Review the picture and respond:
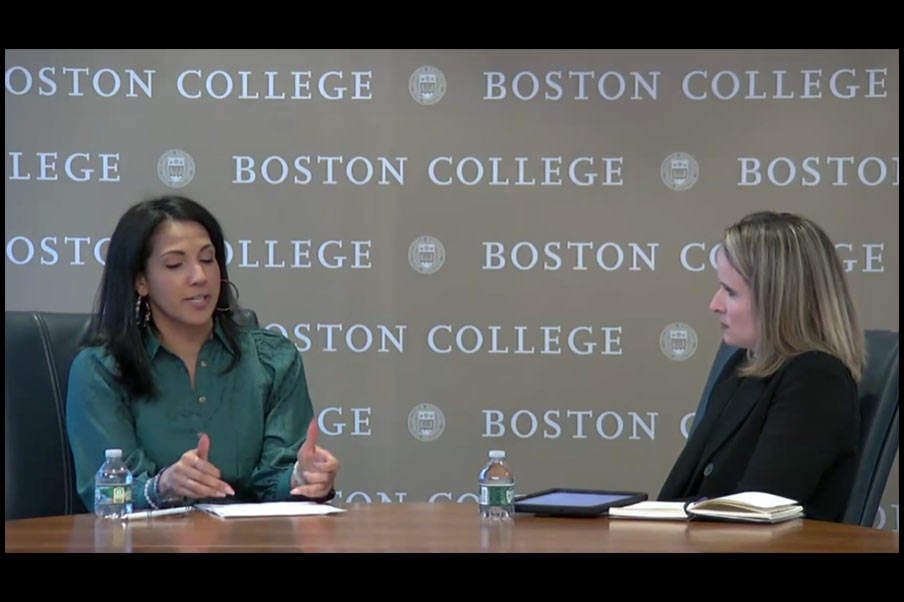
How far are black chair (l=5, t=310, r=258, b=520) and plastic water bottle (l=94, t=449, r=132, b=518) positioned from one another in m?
0.39

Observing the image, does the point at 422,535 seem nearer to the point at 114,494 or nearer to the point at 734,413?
the point at 114,494

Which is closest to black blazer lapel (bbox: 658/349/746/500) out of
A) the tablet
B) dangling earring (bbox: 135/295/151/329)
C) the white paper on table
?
the tablet

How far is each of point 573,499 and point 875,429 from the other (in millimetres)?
722

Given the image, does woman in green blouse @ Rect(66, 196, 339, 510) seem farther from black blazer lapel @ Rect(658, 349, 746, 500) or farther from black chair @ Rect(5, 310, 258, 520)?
black blazer lapel @ Rect(658, 349, 746, 500)

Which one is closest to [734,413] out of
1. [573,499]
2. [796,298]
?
[796,298]

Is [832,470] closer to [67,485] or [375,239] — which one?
[67,485]

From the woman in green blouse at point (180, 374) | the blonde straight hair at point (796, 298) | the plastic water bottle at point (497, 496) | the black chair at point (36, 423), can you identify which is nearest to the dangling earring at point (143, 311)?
the woman in green blouse at point (180, 374)

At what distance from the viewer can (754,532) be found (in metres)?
2.33

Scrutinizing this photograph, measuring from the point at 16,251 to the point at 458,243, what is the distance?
173 cm

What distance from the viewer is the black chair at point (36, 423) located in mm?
2902

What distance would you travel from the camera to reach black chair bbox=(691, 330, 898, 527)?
275 cm

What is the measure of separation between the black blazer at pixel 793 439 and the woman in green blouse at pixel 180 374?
929 mm

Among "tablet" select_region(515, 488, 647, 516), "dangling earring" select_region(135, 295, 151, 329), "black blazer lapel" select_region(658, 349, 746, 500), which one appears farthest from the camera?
"dangling earring" select_region(135, 295, 151, 329)
